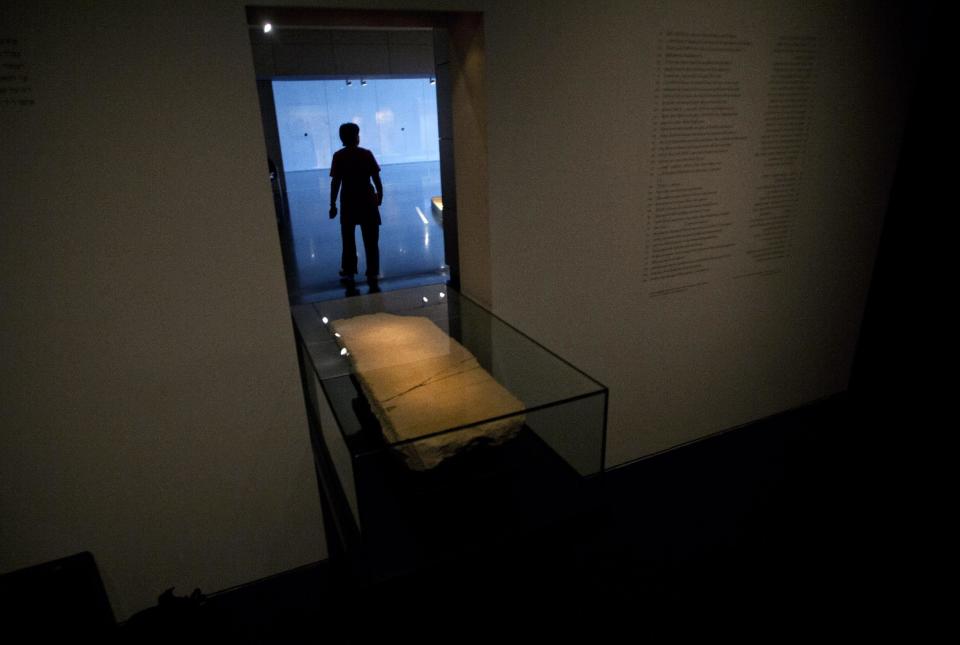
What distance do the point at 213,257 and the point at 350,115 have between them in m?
18.5

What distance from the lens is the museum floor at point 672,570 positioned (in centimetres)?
172

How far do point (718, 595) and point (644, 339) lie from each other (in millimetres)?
1290

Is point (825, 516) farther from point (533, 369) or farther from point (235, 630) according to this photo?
point (235, 630)

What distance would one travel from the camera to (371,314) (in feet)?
8.60

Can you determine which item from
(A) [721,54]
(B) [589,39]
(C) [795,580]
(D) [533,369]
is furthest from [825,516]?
(B) [589,39]

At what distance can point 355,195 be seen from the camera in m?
5.78

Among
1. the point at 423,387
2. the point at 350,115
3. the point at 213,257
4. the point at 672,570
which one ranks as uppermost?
the point at 350,115

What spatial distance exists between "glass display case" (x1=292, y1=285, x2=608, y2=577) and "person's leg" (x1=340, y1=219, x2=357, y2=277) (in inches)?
154

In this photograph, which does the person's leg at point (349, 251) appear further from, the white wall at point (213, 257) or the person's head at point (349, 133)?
the white wall at point (213, 257)

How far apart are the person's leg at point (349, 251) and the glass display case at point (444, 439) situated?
390 cm

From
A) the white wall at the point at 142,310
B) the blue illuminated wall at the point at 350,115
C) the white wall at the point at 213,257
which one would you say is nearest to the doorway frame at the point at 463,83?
the white wall at the point at 213,257

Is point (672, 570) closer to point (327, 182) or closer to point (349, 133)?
point (349, 133)

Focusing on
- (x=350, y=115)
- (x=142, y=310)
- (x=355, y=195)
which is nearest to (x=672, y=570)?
Result: (x=142, y=310)

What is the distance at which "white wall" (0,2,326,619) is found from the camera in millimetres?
1792
